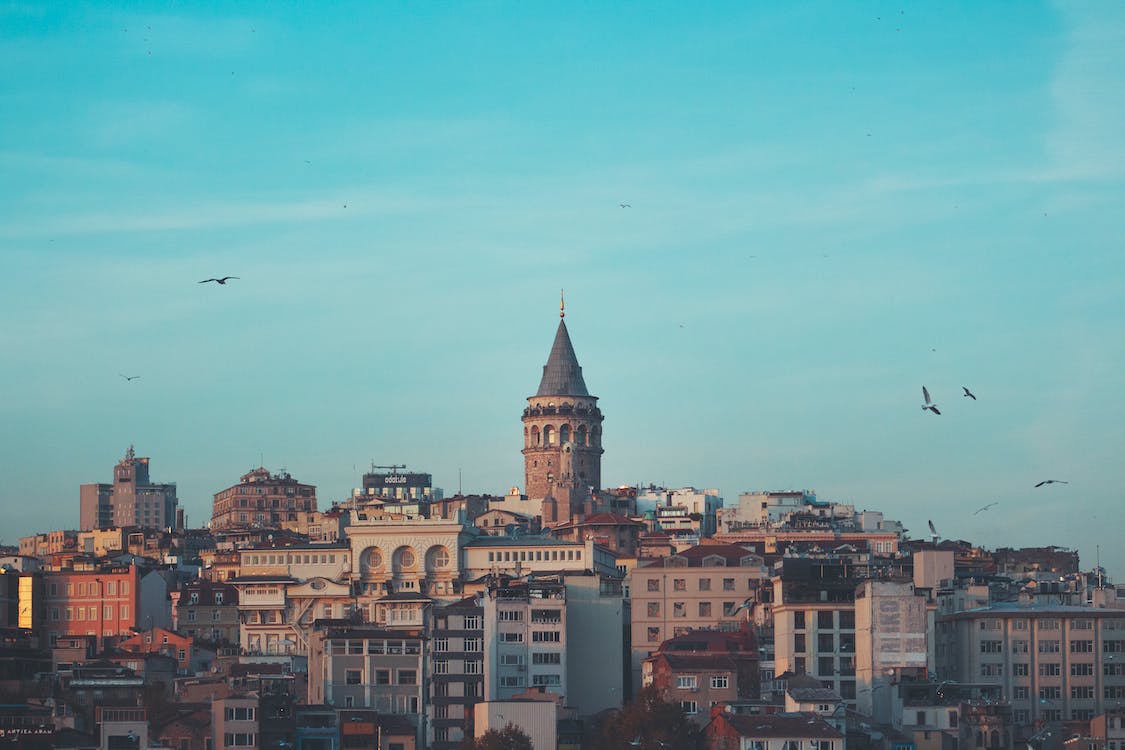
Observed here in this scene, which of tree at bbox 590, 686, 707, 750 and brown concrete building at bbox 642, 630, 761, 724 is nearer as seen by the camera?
tree at bbox 590, 686, 707, 750

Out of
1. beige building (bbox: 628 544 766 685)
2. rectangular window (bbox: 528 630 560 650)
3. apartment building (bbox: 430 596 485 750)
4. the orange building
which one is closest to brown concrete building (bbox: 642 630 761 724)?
rectangular window (bbox: 528 630 560 650)

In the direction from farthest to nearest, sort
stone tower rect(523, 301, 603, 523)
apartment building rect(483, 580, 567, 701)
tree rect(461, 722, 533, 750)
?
stone tower rect(523, 301, 603, 523) < apartment building rect(483, 580, 567, 701) < tree rect(461, 722, 533, 750)

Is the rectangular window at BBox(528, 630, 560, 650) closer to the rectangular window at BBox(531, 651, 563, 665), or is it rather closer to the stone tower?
the rectangular window at BBox(531, 651, 563, 665)

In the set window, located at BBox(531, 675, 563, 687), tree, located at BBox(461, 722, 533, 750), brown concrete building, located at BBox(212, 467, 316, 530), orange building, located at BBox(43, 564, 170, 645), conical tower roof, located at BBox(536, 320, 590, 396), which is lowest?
tree, located at BBox(461, 722, 533, 750)

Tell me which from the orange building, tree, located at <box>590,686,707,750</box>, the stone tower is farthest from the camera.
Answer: the stone tower

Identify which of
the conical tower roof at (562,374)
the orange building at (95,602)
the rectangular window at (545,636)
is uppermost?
the conical tower roof at (562,374)

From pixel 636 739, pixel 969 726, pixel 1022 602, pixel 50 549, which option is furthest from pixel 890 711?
pixel 50 549

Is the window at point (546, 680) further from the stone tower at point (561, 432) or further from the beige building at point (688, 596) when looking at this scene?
the stone tower at point (561, 432)

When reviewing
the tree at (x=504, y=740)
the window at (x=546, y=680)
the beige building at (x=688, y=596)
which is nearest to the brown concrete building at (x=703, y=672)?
the window at (x=546, y=680)
